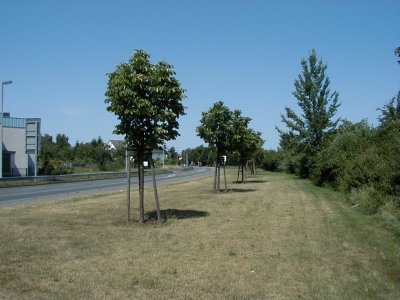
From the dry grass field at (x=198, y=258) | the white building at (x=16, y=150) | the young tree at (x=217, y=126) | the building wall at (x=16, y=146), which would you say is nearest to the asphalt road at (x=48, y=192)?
the young tree at (x=217, y=126)

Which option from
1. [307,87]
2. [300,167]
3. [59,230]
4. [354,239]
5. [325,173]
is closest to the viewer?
[354,239]

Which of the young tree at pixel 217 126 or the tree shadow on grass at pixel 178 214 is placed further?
the young tree at pixel 217 126

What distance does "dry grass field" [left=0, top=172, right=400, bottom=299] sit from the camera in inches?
274

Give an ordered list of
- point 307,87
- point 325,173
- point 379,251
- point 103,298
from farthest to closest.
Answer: point 307,87, point 325,173, point 379,251, point 103,298

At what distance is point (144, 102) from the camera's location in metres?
13.0

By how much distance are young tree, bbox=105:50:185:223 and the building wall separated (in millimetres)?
42916

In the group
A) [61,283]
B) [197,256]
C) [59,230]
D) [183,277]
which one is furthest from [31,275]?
[59,230]

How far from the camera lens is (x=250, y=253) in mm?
9555

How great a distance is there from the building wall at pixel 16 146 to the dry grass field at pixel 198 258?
41.4m

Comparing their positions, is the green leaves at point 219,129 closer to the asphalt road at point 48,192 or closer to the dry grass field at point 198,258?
the asphalt road at point 48,192

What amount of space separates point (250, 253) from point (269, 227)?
12.3 ft

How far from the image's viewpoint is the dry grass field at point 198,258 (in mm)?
6965

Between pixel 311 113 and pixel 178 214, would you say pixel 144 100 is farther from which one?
pixel 311 113

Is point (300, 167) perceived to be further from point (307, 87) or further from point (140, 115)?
point (140, 115)
